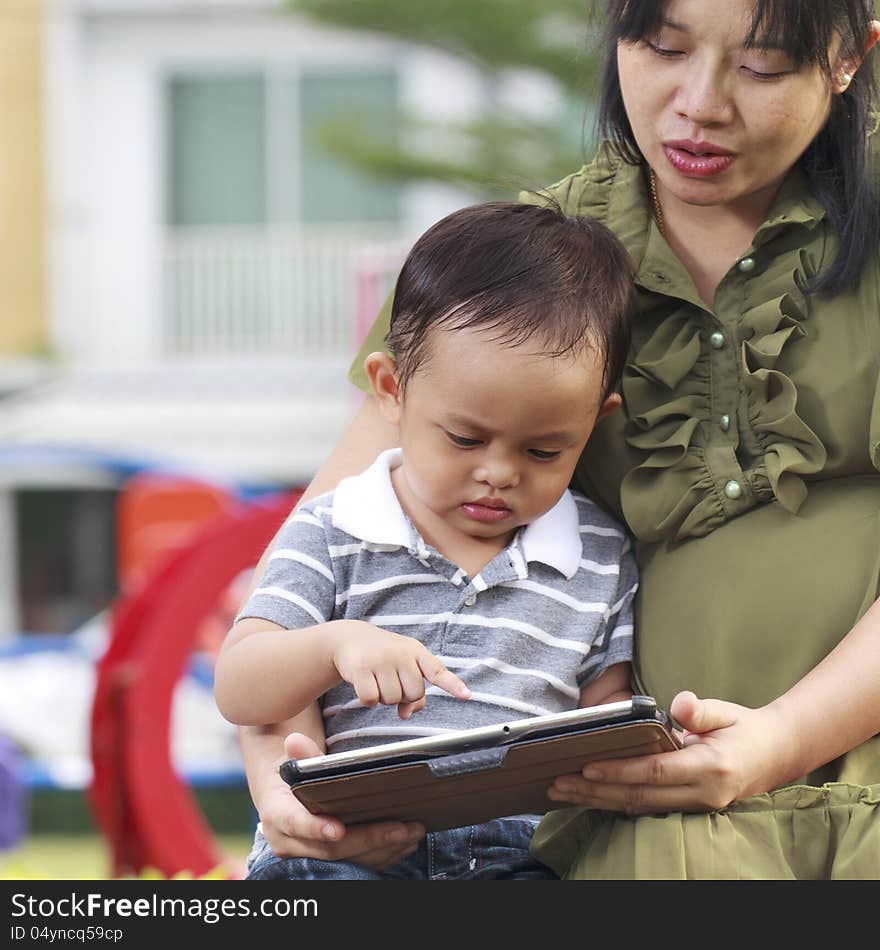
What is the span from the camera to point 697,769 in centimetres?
173

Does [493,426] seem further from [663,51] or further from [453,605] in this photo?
[663,51]

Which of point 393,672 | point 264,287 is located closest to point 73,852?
point 393,672

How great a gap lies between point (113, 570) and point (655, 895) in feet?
38.7

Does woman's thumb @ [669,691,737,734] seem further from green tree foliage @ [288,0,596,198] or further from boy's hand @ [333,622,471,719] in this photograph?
green tree foliage @ [288,0,596,198]

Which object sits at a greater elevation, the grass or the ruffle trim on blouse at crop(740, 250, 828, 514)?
the ruffle trim on blouse at crop(740, 250, 828, 514)

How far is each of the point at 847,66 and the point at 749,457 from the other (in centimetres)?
47

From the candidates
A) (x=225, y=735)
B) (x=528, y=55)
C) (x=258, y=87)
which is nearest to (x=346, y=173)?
(x=258, y=87)

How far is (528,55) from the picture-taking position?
33.4 feet

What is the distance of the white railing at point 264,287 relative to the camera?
13.5 m

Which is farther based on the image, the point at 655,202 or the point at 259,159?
the point at 259,159

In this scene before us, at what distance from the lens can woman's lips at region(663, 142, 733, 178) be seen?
198cm

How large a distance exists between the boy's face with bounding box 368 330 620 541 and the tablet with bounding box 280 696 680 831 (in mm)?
336

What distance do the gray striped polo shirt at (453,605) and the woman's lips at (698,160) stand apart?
427 mm

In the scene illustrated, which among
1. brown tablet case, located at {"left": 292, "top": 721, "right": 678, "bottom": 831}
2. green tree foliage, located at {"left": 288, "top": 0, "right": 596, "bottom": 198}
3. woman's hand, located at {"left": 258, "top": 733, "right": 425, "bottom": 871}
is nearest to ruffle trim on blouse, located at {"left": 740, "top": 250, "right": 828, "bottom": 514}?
brown tablet case, located at {"left": 292, "top": 721, "right": 678, "bottom": 831}
